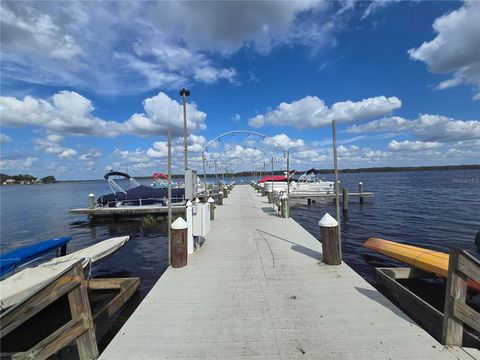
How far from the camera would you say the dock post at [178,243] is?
5.69 m

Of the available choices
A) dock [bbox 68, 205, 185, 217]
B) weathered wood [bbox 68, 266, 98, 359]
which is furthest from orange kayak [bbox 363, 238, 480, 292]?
dock [bbox 68, 205, 185, 217]

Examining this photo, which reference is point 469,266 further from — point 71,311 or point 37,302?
point 37,302

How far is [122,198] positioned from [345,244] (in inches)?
626

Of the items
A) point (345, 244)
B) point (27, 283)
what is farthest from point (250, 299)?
point (345, 244)

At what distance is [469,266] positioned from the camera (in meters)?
2.87

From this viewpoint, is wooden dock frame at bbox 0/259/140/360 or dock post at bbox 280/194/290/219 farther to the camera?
dock post at bbox 280/194/290/219

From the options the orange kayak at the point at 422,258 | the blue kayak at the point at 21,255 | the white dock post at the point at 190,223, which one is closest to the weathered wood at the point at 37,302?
the white dock post at the point at 190,223

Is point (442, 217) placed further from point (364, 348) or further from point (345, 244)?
point (364, 348)

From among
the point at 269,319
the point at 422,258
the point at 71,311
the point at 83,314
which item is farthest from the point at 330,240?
the point at 71,311

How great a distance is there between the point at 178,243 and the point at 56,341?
119 inches

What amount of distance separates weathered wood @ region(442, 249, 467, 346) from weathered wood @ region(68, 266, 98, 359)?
4050 mm

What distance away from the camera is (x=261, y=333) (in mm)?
3348

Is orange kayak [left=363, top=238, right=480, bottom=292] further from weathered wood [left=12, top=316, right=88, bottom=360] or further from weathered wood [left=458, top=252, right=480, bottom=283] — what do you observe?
weathered wood [left=12, top=316, right=88, bottom=360]

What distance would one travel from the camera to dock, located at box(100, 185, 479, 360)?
3020mm
